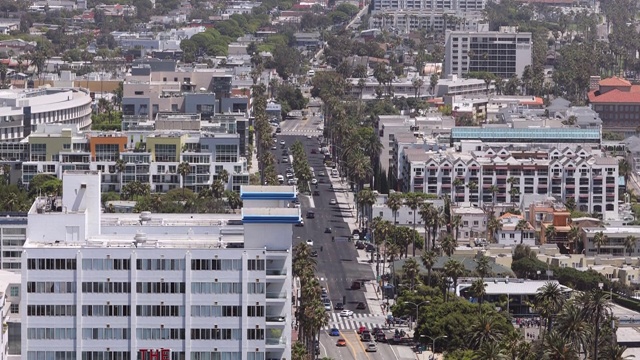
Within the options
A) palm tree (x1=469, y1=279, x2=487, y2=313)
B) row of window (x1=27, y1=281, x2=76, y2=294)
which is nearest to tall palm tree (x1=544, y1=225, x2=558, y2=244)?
A: palm tree (x1=469, y1=279, x2=487, y2=313)

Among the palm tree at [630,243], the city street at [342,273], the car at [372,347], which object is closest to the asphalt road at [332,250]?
the city street at [342,273]

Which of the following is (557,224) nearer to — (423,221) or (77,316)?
(423,221)

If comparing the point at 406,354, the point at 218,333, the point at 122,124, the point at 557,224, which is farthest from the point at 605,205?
the point at 218,333

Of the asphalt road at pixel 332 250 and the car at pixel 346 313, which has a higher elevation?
the asphalt road at pixel 332 250

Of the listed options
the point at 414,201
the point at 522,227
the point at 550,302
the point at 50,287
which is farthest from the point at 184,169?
the point at 50,287

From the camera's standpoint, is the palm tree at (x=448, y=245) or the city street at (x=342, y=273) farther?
the palm tree at (x=448, y=245)

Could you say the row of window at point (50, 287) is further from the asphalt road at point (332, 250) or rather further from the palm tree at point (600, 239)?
the palm tree at point (600, 239)
